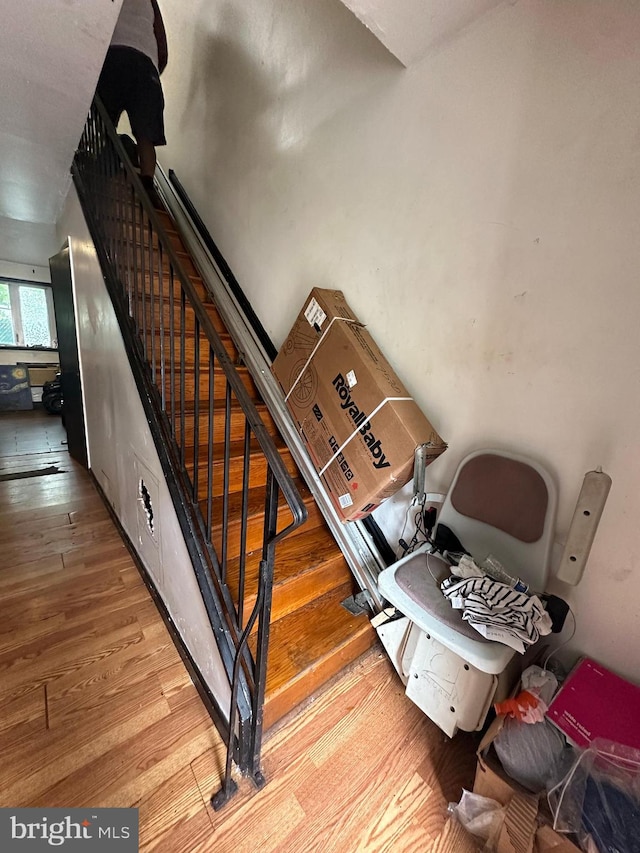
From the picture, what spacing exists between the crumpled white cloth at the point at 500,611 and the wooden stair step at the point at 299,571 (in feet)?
2.11

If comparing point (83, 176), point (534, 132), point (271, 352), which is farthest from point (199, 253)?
point (534, 132)

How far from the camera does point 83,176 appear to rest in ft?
6.86

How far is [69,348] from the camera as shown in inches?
111

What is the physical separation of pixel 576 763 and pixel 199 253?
3.22m

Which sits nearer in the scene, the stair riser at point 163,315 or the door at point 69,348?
the stair riser at point 163,315

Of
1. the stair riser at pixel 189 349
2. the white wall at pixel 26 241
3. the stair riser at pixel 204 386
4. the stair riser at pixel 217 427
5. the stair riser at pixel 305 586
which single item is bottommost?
the stair riser at pixel 305 586

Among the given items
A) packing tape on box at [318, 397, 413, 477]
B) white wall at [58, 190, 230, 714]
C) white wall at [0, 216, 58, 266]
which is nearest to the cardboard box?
packing tape on box at [318, 397, 413, 477]

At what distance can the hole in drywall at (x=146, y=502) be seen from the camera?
1.58 meters

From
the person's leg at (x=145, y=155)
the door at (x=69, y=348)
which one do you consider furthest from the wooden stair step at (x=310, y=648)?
the person's leg at (x=145, y=155)

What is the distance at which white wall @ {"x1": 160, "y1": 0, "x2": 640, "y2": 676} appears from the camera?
38.4 inches

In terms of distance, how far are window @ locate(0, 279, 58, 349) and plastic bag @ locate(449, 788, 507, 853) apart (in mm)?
6573

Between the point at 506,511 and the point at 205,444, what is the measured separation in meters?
1.36

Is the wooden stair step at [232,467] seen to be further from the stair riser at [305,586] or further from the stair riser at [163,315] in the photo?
the stair riser at [163,315]

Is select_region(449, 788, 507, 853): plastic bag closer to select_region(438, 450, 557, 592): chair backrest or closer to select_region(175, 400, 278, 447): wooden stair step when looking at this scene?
select_region(438, 450, 557, 592): chair backrest
